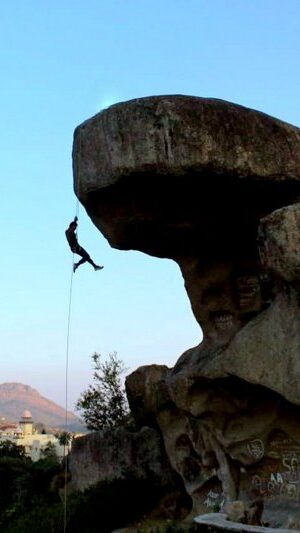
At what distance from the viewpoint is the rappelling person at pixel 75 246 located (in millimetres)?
14695

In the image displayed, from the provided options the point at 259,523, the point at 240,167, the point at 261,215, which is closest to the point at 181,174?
the point at 240,167

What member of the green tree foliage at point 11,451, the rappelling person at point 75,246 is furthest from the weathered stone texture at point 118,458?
the green tree foliage at point 11,451

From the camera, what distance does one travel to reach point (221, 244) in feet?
51.3

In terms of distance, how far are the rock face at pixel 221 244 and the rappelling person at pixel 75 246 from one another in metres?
0.52

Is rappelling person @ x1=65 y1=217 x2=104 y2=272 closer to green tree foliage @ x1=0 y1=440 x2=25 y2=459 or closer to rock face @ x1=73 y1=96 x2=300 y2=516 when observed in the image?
rock face @ x1=73 y1=96 x2=300 y2=516

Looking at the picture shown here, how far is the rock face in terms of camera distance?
42.1 feet

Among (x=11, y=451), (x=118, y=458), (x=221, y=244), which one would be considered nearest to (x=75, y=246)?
(x=221, y=244)

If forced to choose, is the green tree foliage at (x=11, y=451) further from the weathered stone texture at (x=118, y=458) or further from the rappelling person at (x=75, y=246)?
the rappelling person at (x=75, y=246)

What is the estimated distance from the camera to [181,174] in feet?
42.9

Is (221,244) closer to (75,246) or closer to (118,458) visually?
(75,246)

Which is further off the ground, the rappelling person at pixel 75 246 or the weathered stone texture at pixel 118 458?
the rappelling person at pixel 75 246

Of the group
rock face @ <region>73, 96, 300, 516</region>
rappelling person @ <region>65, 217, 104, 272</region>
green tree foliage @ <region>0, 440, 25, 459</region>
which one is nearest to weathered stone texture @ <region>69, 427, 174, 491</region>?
rock face @ <region>73, 96, 300, 516</region>

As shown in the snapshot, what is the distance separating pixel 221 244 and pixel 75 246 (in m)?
3.02

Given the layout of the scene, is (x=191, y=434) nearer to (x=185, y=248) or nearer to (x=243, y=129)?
(x=185, y=248)
